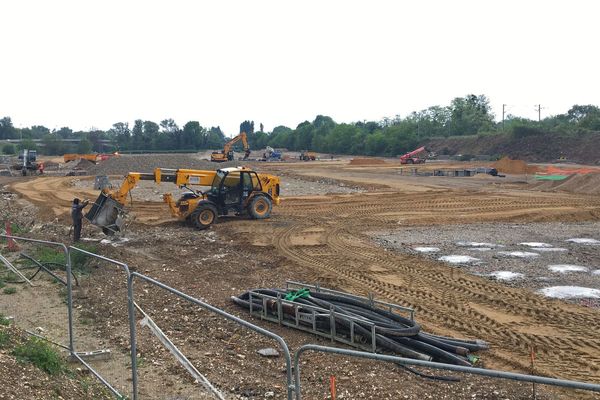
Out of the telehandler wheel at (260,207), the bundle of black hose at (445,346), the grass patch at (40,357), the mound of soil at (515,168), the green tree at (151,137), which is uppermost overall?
the green tree at (151,137)

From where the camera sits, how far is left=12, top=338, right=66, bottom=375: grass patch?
6.84m

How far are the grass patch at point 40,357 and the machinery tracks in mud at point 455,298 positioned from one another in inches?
232

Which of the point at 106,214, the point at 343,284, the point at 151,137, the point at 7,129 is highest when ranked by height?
the point at 7,129

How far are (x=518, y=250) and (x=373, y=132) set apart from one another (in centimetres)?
10887

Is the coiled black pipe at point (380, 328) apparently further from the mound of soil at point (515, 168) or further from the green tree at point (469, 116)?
the green tree at point (469, 116)

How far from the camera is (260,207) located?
22.8 metres

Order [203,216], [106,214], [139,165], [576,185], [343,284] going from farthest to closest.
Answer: [139,165], [576,185], [203,216], [106,214], [343,284]

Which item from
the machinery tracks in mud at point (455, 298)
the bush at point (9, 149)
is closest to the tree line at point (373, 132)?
the bush at point (9, 149)

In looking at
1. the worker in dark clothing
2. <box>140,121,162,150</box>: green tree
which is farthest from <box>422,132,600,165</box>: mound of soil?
<box>140,121,162,150</box>: green tree

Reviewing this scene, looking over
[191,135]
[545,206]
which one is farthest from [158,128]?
[545,206]

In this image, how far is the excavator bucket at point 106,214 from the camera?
18750 millimetres

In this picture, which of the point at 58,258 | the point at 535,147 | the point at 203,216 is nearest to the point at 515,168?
the point at 535,147

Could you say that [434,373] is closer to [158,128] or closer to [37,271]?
[37,271]

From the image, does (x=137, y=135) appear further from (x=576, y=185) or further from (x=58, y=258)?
(x=58, y=258)
